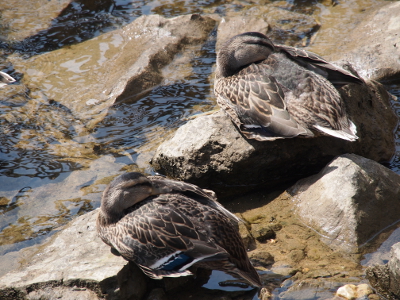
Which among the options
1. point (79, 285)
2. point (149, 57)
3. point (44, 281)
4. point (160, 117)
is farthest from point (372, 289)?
point (149, 57)

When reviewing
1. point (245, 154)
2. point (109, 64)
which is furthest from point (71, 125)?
point (245, 154)

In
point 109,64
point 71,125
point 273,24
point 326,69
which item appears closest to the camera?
point 326,69

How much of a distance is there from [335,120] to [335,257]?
5.15 feet

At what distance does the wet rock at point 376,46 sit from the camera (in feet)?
22.9

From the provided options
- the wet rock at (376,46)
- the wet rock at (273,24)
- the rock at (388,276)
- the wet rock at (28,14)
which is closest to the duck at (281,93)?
the rock at (388,276)

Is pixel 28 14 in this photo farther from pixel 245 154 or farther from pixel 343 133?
A: pixel 343 133

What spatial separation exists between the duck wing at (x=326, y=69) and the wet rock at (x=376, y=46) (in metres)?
1.84

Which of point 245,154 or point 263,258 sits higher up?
point 245,154

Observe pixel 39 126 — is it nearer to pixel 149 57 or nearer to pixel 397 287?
pixel 149 57

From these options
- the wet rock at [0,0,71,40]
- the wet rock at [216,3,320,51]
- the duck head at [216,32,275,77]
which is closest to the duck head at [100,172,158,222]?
the duck head at [216,32,275,77]

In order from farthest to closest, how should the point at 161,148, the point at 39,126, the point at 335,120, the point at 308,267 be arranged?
1. the point at 39,126
2. the point at 161,148
3. the point at 335,120
4. the point at 308,267

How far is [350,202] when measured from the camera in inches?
171

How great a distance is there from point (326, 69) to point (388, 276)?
274 cm

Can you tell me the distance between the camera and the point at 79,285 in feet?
12.6
